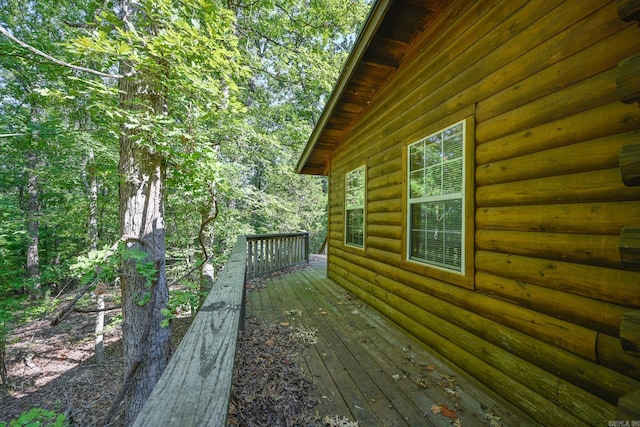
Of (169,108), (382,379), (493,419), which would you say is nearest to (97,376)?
(169,108)

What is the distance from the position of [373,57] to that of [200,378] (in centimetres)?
413

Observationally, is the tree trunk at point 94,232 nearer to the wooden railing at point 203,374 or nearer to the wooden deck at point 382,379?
the wooden deck at point 382,379

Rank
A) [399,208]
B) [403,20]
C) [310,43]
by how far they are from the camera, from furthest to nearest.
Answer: [310,43]
[399,208]
[403,20]

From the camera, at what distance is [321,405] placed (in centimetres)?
202

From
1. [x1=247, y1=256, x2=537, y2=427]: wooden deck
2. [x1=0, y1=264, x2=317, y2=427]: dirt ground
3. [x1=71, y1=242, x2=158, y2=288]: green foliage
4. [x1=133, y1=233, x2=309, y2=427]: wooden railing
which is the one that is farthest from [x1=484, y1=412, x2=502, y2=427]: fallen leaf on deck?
[x1=71, y1=242, x2=158, y2=288]: green foliage

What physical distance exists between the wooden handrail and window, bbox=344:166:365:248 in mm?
3654

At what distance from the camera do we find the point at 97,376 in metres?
7.23

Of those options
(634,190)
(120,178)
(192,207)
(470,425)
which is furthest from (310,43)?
(470,425)

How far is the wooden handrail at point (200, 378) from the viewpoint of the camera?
2.41ft

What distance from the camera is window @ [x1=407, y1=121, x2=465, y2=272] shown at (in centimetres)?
254

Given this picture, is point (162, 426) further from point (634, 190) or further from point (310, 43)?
point (310, 43)

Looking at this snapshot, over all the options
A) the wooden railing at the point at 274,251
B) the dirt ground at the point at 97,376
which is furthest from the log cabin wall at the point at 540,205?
the wooden railing at the point at 274,251

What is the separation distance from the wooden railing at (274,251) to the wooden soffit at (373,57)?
2998mm

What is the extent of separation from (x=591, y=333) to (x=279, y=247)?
655cm
